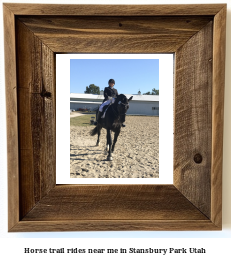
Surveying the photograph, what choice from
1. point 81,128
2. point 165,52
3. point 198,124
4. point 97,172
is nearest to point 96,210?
point 97,172

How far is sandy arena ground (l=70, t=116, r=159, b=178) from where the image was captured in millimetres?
566

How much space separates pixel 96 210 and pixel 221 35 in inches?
21.5

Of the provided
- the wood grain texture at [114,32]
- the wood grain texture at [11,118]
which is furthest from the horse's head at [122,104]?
the wood grain texture at [11,118]

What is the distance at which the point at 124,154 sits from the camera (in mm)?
575

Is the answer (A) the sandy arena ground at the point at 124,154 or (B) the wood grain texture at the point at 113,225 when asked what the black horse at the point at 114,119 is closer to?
(A) the sandy arena ground at the point at 124,154

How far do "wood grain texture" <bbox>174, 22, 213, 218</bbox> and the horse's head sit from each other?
0.13 m

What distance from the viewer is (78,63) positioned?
22.2 inches

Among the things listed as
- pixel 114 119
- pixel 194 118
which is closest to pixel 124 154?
pixel 114 119

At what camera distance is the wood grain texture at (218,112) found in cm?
53

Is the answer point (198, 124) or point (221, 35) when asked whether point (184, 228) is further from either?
point (221, 35)

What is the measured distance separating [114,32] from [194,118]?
0.30 meters

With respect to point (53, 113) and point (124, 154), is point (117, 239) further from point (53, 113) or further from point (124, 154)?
point (53, 113)

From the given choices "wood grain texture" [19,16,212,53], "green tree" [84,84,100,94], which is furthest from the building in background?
"wood grain texture" [19,16,212,53]

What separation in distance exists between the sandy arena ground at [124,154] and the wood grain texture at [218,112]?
5.7 inches
